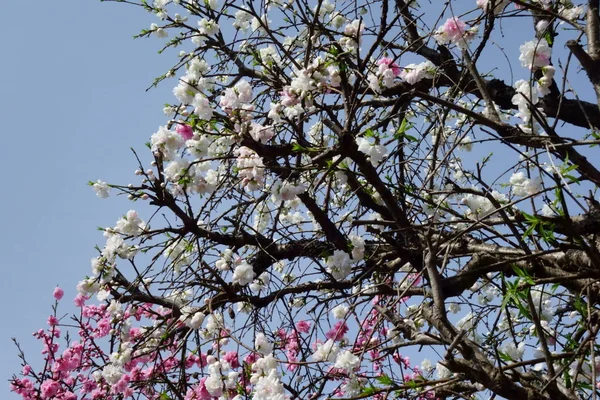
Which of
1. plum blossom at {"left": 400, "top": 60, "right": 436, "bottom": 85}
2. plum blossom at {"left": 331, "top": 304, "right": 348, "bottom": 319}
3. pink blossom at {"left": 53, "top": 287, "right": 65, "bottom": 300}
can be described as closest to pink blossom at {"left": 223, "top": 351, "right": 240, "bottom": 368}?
plum blossom at {"left": 331, "top": 304, "right": 348, "bottom": 319}

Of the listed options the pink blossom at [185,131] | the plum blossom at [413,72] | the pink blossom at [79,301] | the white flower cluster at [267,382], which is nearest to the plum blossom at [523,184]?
the plum blossom at [413,72]

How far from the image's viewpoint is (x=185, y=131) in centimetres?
313

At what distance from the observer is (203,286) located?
3.52 m

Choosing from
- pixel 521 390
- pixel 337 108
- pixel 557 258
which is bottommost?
pixel 521 390

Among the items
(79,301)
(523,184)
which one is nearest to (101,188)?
(523,184)

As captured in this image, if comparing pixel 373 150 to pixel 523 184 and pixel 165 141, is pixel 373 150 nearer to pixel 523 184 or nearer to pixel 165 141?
pixel 523 184

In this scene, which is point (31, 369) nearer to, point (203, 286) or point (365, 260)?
point (203, 286)

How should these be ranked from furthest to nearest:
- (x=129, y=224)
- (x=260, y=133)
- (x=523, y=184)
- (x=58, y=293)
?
(x=58, y=293) → (x=129, y=224) → (x=260, y=133) → (x=523, y=184)

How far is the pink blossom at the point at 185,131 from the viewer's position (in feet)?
10.3

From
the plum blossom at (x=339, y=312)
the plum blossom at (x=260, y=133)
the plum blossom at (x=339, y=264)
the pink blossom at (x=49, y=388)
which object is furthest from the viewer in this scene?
the pink blossom at (x=49, y=388)

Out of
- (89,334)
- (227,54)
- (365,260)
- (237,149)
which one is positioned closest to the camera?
(237,149)

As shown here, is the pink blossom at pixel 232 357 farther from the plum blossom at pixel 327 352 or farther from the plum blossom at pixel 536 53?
the plum blossom at pixel 536 53

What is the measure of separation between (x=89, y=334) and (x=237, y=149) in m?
4.65

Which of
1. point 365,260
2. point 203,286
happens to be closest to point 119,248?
point 203,286
